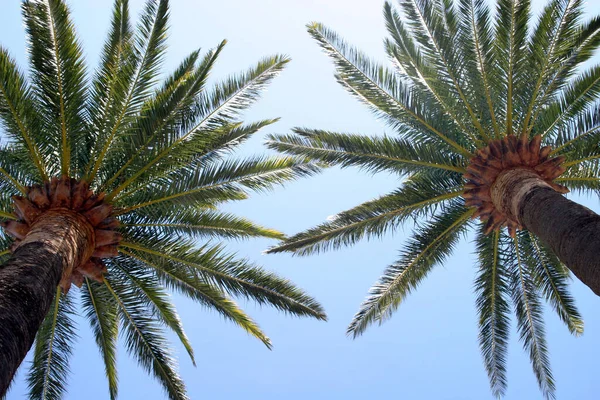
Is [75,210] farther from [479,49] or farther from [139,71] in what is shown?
[479,49]

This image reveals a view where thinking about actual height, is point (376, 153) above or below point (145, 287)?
above

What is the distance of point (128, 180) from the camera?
382 inches

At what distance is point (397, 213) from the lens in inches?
421

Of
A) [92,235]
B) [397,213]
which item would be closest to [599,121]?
[397,213]

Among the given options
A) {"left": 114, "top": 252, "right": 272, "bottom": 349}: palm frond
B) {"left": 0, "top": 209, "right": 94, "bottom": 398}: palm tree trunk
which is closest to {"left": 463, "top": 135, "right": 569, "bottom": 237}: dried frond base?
{"left": 114, "top": 252, "right": 272, "bottom": 349}: palm frond

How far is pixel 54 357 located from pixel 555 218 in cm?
844

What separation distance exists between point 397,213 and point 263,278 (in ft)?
8.95

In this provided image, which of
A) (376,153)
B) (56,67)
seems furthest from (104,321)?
(376,153)

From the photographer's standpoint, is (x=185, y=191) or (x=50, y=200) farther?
(x=185, y=191)

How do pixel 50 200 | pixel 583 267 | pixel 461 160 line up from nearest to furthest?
pixel 583 267
pixel 50 200
pixel 461 160

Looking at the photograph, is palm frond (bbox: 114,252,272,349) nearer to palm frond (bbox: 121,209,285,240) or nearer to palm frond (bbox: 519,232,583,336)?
palm frond (bbox: 121,209,285,240)

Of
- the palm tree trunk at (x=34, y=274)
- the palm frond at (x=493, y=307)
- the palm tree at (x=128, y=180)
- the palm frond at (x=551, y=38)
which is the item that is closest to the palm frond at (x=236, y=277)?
the palm tree at (x=128, y=180)

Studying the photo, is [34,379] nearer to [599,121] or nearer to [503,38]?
[503,38]

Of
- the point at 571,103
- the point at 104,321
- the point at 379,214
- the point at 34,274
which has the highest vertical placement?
the point at 571,103
